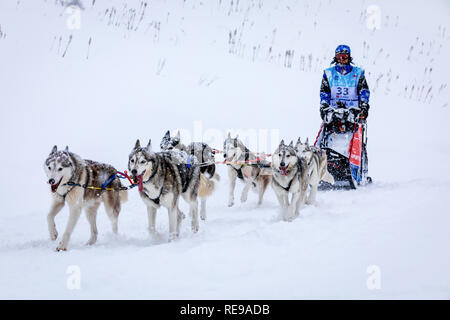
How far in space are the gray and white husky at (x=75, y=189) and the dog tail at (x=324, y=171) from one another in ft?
8.48

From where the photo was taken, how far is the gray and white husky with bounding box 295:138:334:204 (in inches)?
198

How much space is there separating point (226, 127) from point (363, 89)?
11.7 feet

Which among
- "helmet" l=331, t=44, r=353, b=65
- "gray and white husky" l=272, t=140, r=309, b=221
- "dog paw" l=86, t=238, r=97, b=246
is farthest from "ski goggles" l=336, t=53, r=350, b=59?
"dog paw" l=86, t=238, r=97, b=246

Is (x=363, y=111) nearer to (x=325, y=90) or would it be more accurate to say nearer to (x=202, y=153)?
(x=325, y=90)

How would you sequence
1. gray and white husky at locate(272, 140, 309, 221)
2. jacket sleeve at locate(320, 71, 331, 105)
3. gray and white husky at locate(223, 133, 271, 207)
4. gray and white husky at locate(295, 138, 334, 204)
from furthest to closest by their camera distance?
jacket sleeve at locate(320, 71, 331, 105) < gray and white husky at locate(223, 133, 271, 207) < gray and white husky at locate(295, 138, 334, 204) < gray and white husky at locate(272, 140, 309, 221)

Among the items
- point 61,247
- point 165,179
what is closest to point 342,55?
point 165,179

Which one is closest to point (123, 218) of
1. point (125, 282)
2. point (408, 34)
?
point (125, 282)

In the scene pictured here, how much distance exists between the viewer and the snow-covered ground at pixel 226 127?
273cm

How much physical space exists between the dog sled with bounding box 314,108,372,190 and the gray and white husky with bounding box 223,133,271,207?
34.1 inches

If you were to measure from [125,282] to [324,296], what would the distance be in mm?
1167

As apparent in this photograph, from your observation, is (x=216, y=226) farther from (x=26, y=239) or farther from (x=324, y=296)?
(x=324, y=296)

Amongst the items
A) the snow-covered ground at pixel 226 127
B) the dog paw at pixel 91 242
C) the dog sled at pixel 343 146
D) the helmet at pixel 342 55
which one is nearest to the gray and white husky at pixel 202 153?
the snow-covered ground at pixel 226 127

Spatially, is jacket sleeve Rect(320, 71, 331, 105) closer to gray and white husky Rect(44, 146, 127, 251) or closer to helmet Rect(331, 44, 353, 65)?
helmet Rect(331, 44, 353, 65)

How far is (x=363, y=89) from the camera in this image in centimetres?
595
